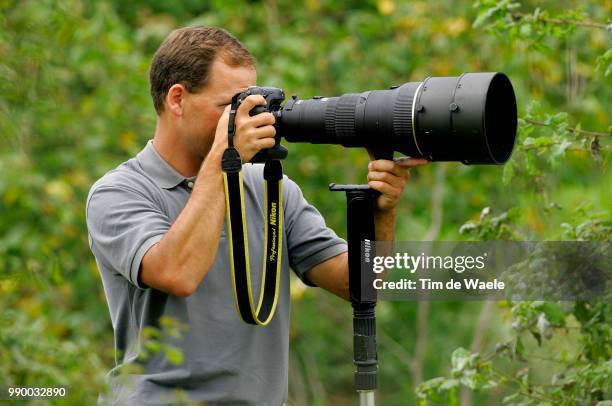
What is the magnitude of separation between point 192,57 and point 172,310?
2.22ft

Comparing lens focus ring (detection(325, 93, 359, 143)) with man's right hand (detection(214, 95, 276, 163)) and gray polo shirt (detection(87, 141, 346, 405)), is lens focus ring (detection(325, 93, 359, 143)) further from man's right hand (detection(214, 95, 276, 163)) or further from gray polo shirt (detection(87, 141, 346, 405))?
gray polo shirt (detection(87, 141, 346, 405))

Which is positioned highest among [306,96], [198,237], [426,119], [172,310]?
[306,96]

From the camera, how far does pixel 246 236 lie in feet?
8.98

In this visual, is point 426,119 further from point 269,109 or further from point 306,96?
point 306,96

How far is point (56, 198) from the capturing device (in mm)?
5512

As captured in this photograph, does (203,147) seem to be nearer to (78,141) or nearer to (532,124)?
(532,124)

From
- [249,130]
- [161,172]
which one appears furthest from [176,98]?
[249,130]

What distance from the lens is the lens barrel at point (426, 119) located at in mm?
2514

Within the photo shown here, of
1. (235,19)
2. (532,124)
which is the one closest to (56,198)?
(235,19)

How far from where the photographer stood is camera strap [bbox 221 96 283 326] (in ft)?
8.68

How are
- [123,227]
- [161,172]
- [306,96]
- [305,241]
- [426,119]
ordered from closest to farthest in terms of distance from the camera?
[426,119], [123,227], [161,172], [305,241], [306,96]

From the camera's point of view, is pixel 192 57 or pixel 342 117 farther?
pixel 192 57

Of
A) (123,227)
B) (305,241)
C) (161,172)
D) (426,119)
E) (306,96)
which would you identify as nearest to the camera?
(426,119)

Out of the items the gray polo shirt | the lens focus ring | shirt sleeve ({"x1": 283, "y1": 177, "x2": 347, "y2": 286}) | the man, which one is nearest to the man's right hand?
the man
